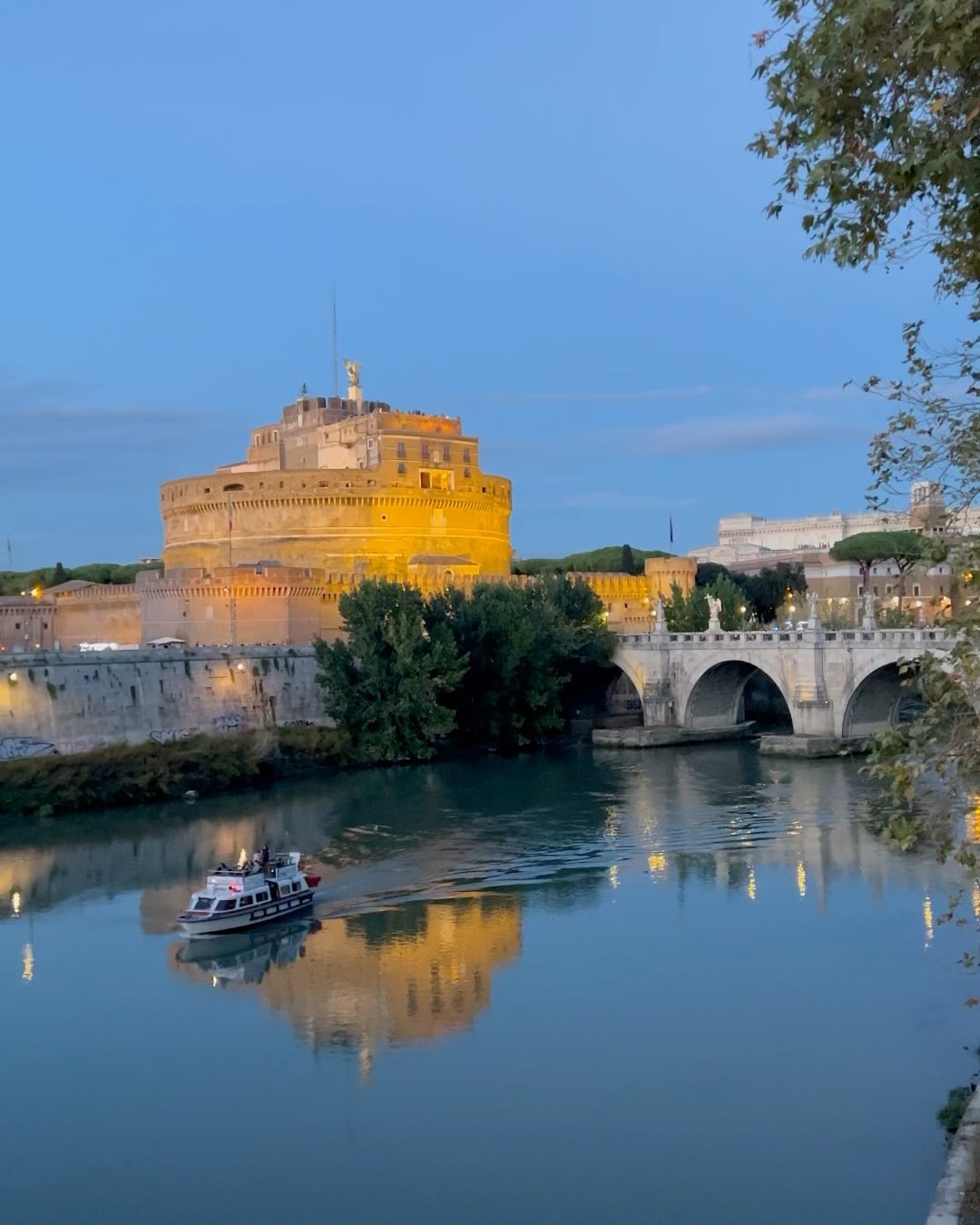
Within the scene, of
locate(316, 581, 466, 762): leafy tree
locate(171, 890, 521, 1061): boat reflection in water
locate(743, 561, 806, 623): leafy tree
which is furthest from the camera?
locate(743, 561, 806, 623): leafy tree

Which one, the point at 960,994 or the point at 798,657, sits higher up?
the point at 798,657

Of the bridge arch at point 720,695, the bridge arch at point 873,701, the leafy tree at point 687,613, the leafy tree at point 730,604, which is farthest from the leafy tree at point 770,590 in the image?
the bridge arch at point 873,701

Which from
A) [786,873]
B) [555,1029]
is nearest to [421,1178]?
[555,1029]

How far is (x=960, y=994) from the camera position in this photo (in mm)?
11648

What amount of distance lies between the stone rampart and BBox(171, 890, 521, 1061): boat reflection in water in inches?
431

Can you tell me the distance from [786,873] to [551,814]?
528 centimetres

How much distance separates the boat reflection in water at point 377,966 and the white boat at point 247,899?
0.17 metres

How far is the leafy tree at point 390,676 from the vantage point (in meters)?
27.2

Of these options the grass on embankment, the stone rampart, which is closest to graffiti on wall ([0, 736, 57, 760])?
the stone rampart

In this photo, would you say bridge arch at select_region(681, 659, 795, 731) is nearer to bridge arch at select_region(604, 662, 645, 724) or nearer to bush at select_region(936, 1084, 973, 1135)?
bridge arch at select_region(604, 662, 645, 724)

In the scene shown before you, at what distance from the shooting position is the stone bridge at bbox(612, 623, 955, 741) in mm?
27422

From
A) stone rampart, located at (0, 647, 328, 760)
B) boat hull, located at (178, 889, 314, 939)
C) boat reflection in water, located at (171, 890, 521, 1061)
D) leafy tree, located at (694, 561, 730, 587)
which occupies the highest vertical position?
leafy tree, located at (694, 561, 730, 587)

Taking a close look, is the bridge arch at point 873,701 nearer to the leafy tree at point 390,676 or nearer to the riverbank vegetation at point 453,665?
the riverbank vegetation at point 453,665

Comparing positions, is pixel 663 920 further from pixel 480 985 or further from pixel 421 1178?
pixel 421 1178
